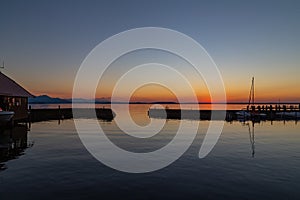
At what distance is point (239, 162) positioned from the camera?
1703 cm

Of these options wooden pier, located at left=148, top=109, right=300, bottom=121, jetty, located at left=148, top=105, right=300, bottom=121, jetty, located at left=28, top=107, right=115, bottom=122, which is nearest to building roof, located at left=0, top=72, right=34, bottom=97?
jetty, located at left=28, top=107, right=115, bottom=122

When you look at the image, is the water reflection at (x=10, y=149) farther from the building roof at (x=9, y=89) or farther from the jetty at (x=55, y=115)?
the jetty at (x=55, y=115)

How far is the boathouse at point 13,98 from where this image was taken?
1457 inches

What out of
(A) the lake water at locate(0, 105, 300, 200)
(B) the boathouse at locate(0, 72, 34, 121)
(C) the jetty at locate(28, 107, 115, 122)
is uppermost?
(B) the boathouse at locate(0, 72, 34, 121)

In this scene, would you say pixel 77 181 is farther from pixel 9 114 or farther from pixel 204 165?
pixel 9 114

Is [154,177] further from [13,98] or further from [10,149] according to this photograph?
[13,98]

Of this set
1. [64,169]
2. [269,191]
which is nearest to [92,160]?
[64,169]

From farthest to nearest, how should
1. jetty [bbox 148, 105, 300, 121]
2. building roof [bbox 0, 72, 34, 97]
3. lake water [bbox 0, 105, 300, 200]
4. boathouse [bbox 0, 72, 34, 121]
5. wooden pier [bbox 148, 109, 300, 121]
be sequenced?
wooden pier [bbox 148, 109, 300, 121] < jetty [bbox 148, 105, 300, 121] < building roof [bbox 0, 72, 34, 97] < boathouse [bbox 0, 72, 34, 121] < lake water [bbox 0, 105, 300, 200]

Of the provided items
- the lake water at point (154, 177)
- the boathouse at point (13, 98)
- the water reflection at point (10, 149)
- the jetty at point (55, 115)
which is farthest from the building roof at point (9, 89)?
the lake water at point (154, 177)

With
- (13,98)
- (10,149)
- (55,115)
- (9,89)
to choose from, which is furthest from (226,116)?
(10,149)

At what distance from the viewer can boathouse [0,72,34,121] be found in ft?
121

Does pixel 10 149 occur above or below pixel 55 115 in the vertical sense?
below

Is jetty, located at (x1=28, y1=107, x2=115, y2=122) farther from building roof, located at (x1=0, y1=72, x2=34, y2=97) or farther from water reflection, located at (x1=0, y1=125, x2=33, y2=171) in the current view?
water reflection, located at (x1=0, y1=125, x2=33, y2=171)

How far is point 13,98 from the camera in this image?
40.2 meters
